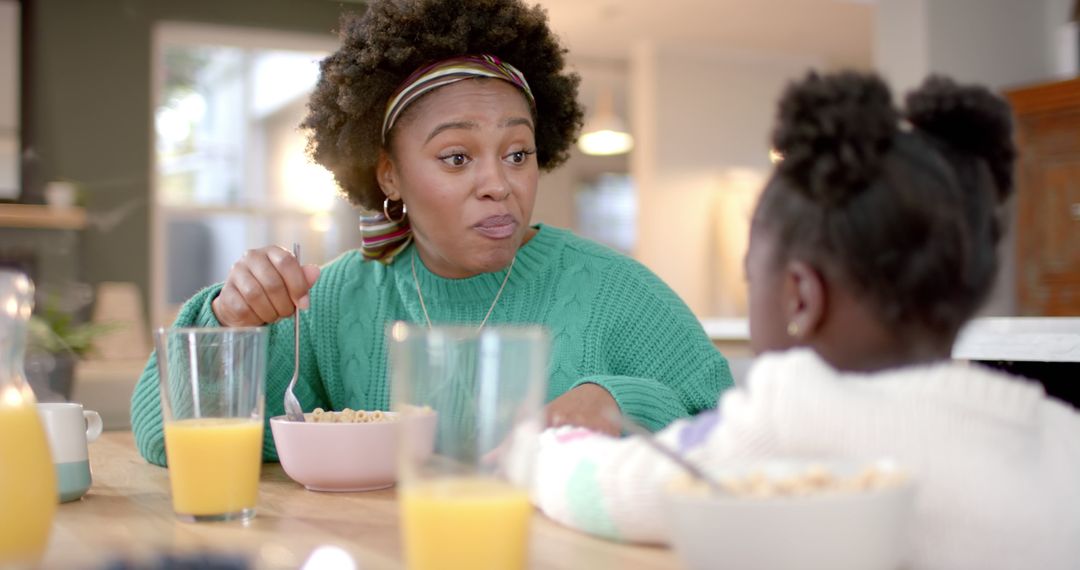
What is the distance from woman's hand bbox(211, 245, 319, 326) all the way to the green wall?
208 inches

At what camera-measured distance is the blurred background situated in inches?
192

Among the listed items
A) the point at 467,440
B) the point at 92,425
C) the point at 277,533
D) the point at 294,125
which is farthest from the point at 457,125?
the point at 294,125

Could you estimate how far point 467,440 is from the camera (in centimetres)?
55

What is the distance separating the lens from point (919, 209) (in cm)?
62

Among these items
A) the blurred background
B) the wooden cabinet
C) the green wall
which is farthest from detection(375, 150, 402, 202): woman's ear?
the green wall

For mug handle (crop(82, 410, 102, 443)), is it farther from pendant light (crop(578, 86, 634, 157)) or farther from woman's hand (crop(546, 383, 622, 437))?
pendant light (crop(578, 86, 634, 157))

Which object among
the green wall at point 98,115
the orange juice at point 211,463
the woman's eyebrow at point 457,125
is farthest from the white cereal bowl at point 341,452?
the green wall at point 98,115

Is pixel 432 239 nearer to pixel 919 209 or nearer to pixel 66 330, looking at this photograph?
pixel 919 209

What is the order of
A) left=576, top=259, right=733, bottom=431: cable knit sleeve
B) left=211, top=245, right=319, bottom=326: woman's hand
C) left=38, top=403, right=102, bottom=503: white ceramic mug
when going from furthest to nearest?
1. left=576, top=259, right=733, bottom=431: cable knit sleeve
2. left=211, top=245, right=319, bottom=326: woman's hand
3. left=38, top=403, right=102, bottom=503: white ceramic mug

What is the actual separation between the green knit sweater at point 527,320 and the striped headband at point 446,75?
25cm

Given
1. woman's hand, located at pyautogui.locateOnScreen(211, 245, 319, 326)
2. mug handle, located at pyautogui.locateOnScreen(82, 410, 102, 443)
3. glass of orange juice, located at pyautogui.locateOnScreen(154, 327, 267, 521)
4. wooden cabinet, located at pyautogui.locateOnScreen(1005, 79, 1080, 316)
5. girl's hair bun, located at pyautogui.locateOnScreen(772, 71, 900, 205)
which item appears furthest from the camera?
wooden cabinet, located at pyautogui.locateOnScreen(1005, 79, 1080, 316)

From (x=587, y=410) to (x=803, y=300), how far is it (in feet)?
1.19

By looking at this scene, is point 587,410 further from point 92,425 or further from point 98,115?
point 98,115

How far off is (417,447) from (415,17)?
927mm
